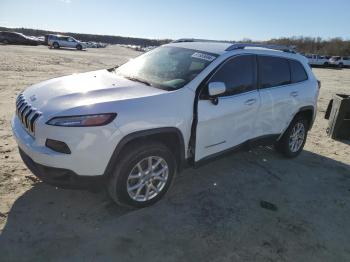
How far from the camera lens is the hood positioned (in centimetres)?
356

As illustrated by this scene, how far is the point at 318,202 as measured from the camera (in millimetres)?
4730

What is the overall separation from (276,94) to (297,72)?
0.91m

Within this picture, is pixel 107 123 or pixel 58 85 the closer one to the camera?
pixel 107 123

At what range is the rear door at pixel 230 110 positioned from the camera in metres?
4.20

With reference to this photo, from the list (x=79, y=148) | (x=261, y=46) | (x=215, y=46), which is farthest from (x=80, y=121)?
(x=261, y=46)

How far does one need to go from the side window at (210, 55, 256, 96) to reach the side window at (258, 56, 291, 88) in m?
0.23

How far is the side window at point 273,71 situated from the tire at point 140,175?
198 centimetres

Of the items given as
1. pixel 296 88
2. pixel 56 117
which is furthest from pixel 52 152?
pixel 296 88

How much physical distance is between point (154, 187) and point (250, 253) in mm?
1261

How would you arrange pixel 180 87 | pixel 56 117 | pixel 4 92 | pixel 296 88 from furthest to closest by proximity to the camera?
pixel 4 92, pixel 296 88, pixel 180 87, pixel 56 117

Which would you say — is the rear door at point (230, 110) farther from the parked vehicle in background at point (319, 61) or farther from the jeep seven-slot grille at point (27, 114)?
the parked vehicle in background at point (319, 61)

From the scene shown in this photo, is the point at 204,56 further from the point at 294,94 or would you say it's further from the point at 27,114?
the point at 27,114

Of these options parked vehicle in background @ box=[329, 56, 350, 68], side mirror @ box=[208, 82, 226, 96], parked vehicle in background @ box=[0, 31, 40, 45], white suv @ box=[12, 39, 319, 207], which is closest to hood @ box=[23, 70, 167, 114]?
white suv @ box=[12, 39, 319, 207]

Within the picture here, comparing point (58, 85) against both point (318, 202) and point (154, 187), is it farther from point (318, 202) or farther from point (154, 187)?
point (318, 202)
